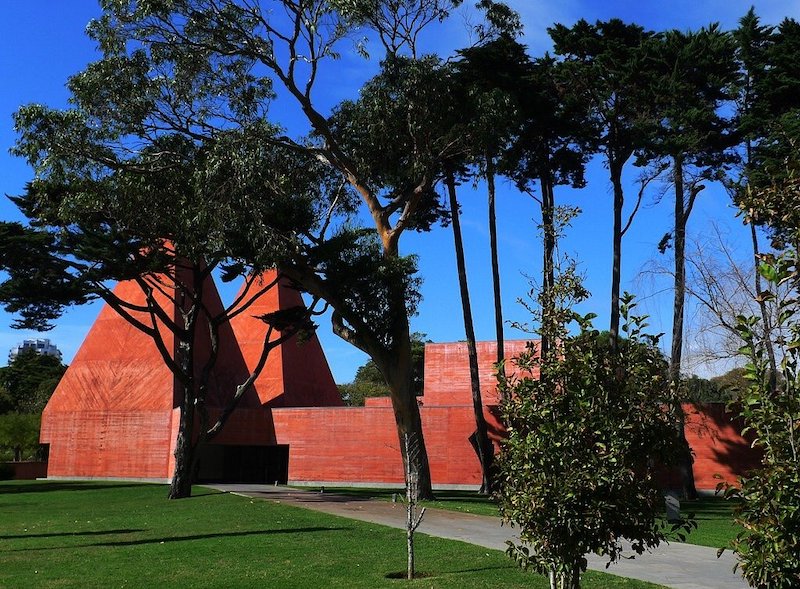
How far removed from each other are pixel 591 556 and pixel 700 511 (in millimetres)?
11074

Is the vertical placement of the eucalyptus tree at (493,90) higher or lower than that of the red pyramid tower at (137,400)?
higher

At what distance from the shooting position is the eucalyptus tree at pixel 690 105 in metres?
21.7

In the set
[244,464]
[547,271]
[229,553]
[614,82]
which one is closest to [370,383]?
[244,464]

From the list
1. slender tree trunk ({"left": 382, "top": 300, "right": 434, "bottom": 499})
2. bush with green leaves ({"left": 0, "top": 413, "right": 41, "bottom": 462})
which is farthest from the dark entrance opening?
slender tree trunk ({"left": 382, "top": 300, "right": 434, "bottom": 499})

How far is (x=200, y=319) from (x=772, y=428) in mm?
36229

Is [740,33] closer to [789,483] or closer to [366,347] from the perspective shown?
[366,347]

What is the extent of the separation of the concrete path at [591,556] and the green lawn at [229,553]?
654mm

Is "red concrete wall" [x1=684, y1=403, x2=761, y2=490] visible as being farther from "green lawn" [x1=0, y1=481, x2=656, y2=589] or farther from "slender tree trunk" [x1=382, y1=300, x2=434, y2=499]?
"green lawn" [x1=0, y1=481, x2=656, y2=589]

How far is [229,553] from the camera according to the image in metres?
10.6

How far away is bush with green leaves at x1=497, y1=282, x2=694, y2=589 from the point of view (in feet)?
17.0

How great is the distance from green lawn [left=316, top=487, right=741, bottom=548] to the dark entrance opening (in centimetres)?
963

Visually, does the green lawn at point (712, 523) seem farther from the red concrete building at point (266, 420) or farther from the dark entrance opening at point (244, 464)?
the dark entrance opening at point (244, 464)

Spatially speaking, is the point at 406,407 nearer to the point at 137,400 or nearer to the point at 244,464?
the point at 244,464

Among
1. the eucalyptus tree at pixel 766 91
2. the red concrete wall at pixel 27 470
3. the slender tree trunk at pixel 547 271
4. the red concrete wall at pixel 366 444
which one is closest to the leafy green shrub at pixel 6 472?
the red concrete wall at pixel 27 470
